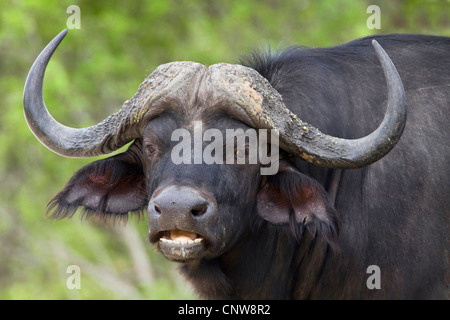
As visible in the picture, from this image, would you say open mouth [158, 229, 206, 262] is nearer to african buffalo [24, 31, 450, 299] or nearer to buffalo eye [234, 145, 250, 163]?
african buffalo [24, 31, 450, 299]

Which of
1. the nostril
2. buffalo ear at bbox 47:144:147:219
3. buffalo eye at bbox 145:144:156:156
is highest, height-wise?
buffalo eye at bbox 145:144:156:156

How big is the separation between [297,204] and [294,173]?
246 mm

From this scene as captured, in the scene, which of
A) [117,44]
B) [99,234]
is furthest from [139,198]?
[99,234]

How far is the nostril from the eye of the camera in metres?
5.06

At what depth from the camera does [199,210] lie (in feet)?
16.8

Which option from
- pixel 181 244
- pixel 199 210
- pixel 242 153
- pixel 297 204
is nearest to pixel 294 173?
pixel 297 204

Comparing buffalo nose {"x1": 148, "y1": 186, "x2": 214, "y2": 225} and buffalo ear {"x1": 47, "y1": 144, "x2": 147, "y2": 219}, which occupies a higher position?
buffalo ear {"x1": 47, "y1": 144, "x2": 147, "y2": 219}

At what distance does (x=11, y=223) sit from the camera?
16.8 metres

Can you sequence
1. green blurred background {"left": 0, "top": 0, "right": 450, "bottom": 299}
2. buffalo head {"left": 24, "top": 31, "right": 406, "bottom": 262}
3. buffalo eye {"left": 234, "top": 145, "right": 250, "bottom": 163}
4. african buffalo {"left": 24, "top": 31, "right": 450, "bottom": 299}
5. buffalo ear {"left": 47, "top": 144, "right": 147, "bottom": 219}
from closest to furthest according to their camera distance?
buffalo head {"left": 24, "top": 31, "right": 406, "bottom": 262}
african buffalo {"left": 24, "top": 31, "right": 450, "bottom": 299}
buffalo eye {"left": 234, "top": 145, "right": 250, "bottom": 163}
buffalo ear {"left": 47, "top": 144, "right": 147, "bottom": 219}
green blurred background {"left": 0, "top": 0, "right": 450, "bottom": 299}

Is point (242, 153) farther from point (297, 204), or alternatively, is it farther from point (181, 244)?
point (181, 244)

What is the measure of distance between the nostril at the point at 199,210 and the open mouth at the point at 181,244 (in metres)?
0.20

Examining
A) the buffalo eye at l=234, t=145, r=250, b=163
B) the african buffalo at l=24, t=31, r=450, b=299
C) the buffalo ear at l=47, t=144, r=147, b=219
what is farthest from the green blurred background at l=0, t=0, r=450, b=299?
the buffalo eye at l=234, t=145, r=250, b=163

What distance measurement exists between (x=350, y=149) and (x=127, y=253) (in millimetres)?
12423

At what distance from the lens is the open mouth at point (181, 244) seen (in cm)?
521
